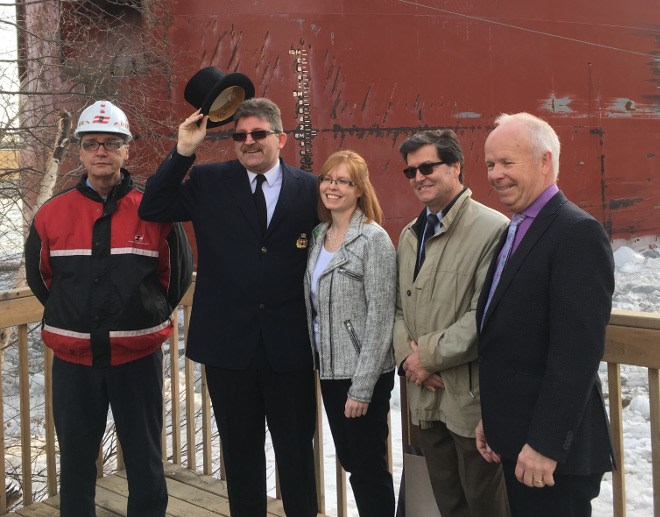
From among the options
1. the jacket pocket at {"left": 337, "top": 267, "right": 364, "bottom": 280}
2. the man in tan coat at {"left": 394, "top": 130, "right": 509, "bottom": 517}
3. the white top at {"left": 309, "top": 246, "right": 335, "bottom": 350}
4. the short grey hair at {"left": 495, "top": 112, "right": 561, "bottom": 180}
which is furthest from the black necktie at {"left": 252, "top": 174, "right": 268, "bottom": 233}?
the short grey hair at {"left": 495, "top": 112, "right": 561, "bottom": 180}

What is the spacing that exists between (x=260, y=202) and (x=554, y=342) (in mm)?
1436

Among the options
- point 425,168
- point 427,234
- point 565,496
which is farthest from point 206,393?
point 565,496

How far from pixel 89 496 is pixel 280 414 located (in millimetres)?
853

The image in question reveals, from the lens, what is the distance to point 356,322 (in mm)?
2740

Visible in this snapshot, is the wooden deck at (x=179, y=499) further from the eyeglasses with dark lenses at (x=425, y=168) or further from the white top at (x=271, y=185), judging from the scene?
the eyeglasses with dark lenses at (x=425, y=168)

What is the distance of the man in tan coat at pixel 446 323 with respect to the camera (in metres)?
2.43

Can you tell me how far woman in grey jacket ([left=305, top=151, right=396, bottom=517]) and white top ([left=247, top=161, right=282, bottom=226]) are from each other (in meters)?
0.24

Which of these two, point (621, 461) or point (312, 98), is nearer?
point (621, 461)

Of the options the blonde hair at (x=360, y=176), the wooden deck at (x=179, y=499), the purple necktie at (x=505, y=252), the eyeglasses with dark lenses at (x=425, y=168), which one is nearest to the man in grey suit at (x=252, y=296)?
the blonde hair at (x=360, y=176)

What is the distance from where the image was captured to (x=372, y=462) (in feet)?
9.20

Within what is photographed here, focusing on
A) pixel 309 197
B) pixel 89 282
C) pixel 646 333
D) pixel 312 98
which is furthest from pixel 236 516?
pixel 312 98

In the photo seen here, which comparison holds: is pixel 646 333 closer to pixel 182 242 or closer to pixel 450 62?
pixel 182 242

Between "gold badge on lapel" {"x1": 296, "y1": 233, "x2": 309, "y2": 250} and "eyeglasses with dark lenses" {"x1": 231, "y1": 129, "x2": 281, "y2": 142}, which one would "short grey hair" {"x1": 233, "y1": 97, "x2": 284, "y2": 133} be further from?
"gold badge on lapel" {"x1": 296, "y1": 233, "x2": 309, "y2": 250}

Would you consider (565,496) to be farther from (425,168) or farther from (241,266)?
(241,266)
